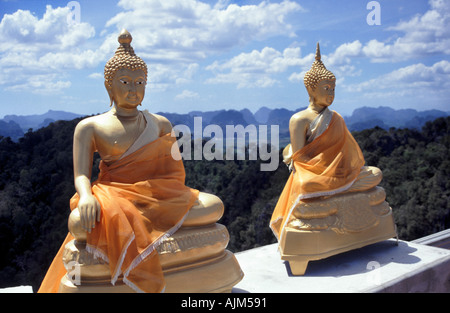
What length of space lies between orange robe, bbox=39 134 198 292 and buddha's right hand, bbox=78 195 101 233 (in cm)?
5

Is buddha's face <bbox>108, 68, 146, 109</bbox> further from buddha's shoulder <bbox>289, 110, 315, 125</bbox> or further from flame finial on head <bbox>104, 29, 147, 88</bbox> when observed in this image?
buddha's shoulder <bbox>289, 110, 315, 125</bbox>

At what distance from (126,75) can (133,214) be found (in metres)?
1.09

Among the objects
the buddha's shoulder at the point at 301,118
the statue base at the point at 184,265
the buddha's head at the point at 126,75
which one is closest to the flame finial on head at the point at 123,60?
the buddha's head at the point at 126,75

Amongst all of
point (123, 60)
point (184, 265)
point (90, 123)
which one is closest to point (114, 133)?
point (90, 123)

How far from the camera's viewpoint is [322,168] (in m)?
4.97

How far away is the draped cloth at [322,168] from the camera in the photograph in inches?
191

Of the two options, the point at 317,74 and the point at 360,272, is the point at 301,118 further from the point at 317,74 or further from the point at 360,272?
the point at 360,272

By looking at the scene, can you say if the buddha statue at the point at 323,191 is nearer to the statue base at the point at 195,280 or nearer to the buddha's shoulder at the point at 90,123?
the statue base at the point at 195,280

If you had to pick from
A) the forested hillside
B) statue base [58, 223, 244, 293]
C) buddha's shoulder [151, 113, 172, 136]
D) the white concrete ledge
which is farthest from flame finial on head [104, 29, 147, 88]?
the forested hillside

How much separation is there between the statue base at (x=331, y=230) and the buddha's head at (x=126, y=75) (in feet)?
6.98

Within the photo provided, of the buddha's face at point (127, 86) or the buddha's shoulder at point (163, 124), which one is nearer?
the buddha's face at point (127, 86)

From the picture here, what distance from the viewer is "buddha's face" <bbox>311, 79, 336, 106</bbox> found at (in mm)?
5098
